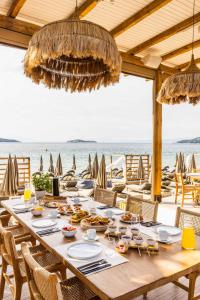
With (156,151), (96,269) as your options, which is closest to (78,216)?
(96,269)

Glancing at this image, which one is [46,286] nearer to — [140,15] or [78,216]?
[78,216]

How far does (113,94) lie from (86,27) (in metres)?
36.6

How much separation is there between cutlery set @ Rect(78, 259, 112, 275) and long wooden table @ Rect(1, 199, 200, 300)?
3 cm

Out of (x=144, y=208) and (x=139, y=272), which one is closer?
(x=139, y=272)

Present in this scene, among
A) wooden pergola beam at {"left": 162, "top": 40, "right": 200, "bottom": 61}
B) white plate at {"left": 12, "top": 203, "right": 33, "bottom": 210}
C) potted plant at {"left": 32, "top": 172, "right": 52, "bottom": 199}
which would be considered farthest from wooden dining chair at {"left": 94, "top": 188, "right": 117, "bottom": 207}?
wooden pergola beam at {"left": 162, "top": 40, "right": 200, "bottom": 61}

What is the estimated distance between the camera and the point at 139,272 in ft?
4.41

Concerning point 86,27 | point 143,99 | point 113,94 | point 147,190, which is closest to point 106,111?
point 113,94

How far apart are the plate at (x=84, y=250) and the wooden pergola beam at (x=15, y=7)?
3.00 m

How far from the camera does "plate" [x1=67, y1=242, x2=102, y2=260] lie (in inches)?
59.8

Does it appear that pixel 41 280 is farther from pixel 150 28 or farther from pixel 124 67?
pixel 124 67

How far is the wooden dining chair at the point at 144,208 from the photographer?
257 centimetres

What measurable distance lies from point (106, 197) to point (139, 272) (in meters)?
2.04

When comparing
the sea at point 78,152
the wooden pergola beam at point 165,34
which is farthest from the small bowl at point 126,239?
the sea at point 78,152

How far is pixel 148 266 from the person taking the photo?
1.42 metres
